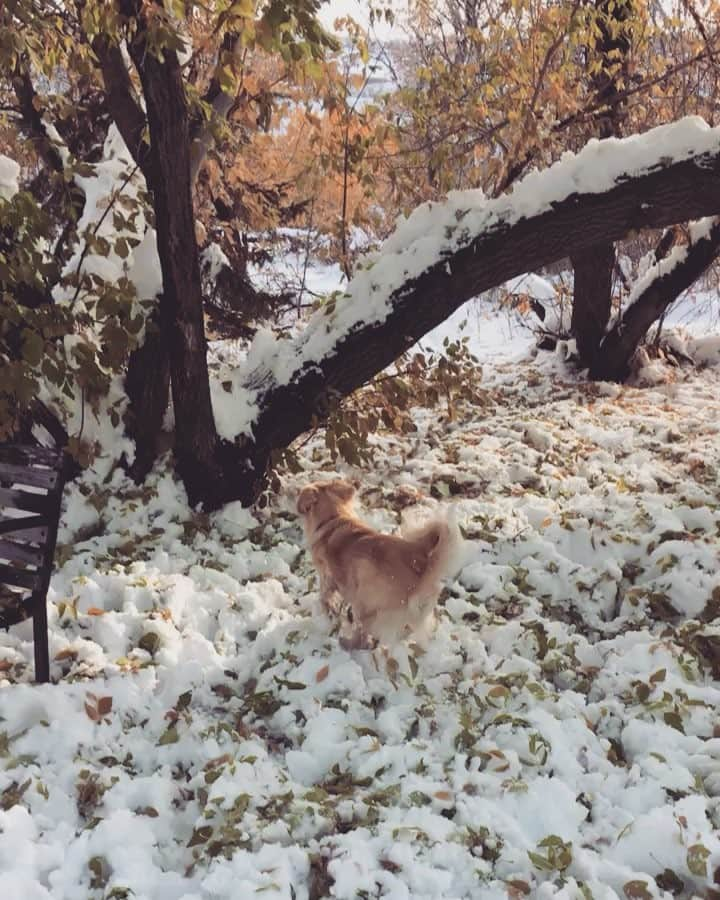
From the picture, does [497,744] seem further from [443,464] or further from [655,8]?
[655,8]

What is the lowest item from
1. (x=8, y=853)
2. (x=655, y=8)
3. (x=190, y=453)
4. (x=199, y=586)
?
(x=8, y=853)

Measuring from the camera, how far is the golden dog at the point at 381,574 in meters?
3.26

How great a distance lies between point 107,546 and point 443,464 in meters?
2.82

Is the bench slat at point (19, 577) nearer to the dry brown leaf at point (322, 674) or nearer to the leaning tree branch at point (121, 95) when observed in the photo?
the dry brown leaf at point (322, 674)

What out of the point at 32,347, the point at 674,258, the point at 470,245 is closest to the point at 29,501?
the point at 32,347

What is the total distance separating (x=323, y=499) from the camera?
12.7 feet

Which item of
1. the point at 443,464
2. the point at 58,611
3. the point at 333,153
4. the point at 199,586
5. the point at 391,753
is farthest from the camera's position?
the point at 443,464

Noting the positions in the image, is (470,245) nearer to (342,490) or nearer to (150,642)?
(342,490)

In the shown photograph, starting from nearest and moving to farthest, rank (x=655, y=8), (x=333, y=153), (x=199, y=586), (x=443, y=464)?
(x=199, y=586), (x=333, y=153), (x=443, y=464), (x=655, y=8)

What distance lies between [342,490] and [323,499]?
0.13 m

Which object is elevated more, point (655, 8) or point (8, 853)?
point (655, 8)

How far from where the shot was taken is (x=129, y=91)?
5109mm

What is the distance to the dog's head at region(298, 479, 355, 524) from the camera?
387cm

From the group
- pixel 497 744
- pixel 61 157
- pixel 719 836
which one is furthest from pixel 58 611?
pixel 61 157
